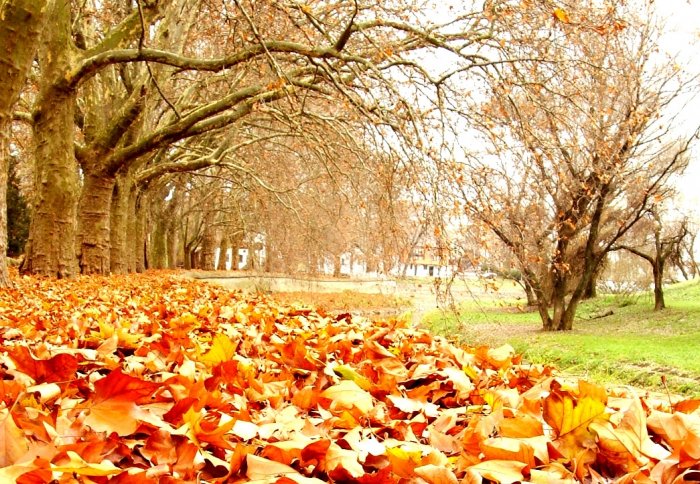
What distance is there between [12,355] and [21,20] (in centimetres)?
509

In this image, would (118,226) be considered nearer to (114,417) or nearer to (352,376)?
(352,376)

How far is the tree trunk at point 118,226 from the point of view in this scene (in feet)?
42.8

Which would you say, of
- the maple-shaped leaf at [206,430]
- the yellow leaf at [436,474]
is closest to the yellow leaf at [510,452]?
the yellow leaf at [436,474]

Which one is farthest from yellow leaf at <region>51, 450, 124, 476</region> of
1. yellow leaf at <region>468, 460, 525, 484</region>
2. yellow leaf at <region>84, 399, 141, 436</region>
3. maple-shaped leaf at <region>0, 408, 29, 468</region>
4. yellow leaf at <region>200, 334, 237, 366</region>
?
yellow leaf at <region>200, 334, 237, 366</region>

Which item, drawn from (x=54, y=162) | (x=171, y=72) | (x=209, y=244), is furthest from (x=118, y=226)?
(x=209, y=244)

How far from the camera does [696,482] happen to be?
3.40 ft

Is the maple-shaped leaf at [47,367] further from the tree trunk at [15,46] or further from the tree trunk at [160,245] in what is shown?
the tree trunk at [160,245]

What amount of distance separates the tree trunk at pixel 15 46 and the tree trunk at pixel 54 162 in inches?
97.8

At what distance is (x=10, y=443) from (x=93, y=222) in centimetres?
1084

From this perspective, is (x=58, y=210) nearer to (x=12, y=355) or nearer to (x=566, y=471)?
(x=12, y=355)

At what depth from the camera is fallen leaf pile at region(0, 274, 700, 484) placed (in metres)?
1.05

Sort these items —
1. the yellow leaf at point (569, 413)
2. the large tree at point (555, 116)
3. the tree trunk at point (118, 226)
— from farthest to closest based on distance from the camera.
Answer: the tree trunk at point (118, 226) < the large tree at point (555, 116) < the yellow leaf at point (569, 413)

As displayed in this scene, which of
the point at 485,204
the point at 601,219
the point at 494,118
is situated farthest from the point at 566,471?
the point at 601,219

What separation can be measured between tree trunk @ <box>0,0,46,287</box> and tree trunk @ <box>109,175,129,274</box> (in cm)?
730
